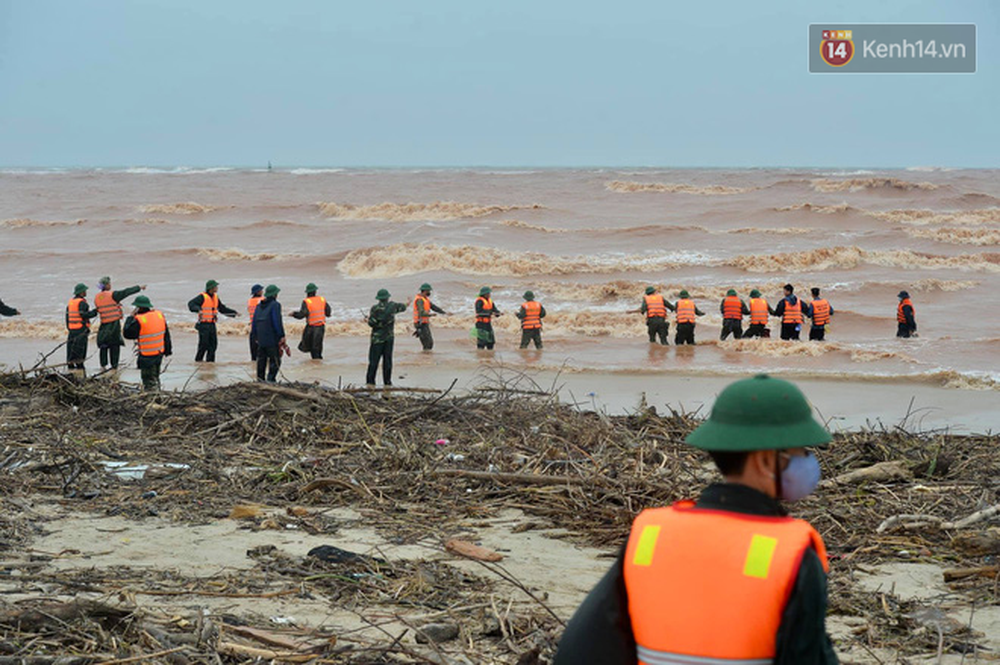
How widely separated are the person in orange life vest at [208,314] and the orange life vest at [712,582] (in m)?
16.8

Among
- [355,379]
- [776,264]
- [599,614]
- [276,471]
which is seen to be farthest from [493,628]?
[776,264]

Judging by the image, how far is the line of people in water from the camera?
47.1 ft

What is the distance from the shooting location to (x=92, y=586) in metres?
5.30

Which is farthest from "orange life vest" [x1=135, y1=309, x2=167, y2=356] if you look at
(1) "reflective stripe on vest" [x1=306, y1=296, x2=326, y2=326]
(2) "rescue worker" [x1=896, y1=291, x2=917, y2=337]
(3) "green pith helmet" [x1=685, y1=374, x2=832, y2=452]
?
(2) "rescue worker" [x1=896, y1=291, x2=917, y2=337]

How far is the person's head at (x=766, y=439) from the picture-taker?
2.20 meters

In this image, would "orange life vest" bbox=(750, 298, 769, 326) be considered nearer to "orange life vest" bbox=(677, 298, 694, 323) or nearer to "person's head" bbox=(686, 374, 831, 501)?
"orange life vest" bbox=(677, 298, 694, 323)

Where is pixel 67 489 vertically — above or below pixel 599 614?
below

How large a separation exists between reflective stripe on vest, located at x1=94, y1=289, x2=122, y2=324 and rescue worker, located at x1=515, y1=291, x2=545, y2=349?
799 cm

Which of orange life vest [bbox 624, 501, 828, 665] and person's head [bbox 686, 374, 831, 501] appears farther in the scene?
person's head [bbox 686, 374, 831, 501]

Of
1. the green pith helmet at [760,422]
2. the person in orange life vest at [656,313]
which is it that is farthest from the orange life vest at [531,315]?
the green pith helmet at [760,422]

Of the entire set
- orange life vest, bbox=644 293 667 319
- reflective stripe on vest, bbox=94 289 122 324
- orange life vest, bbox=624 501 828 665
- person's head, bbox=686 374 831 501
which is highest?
person's head, bbox=686 374 831 501

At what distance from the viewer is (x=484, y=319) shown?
70.6 feet

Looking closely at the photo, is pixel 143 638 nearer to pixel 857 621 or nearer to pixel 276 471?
pixel 857 621

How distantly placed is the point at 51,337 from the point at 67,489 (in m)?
18.1
